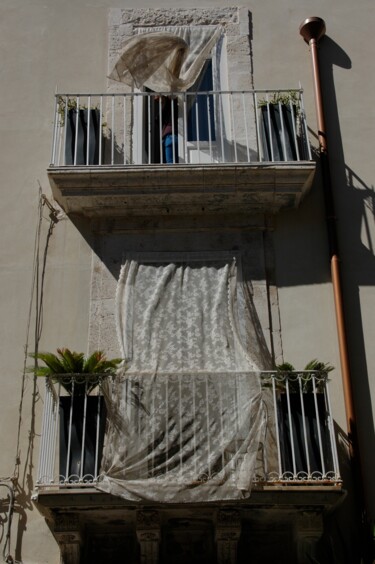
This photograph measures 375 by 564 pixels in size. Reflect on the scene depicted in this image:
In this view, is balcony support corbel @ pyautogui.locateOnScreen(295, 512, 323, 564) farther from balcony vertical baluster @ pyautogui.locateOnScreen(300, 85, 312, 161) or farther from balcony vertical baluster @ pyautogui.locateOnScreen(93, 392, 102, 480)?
balcony vertical baluster @ pyautogui.locateOnScreen(300, 85, 312, 161)

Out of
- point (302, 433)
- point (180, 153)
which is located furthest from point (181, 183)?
point (302, 433)

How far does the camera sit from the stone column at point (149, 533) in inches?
289

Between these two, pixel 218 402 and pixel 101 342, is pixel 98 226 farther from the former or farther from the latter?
pixel 218 402

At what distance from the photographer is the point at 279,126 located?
934 cm

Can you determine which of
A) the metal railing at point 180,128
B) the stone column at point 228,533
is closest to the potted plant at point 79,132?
the metal railing at point 180,128

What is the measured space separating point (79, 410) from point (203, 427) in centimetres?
107

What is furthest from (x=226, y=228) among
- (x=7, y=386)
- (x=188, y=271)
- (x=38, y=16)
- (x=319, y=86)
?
(x=38, y=16)

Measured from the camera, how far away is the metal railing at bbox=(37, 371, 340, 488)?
7.32 m

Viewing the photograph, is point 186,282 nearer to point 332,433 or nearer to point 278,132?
point 278,132

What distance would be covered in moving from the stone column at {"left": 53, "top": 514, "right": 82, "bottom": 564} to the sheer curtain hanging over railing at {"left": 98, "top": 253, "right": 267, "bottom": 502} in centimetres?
52

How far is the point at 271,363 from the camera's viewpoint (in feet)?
27.4

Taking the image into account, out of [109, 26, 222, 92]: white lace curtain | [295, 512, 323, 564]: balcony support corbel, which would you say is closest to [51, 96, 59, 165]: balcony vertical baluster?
[109, 26, 222, 92]: white lace curtain

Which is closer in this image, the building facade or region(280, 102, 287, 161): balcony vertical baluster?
the building facade

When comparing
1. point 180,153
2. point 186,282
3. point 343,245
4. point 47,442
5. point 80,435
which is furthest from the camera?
point 180,153
